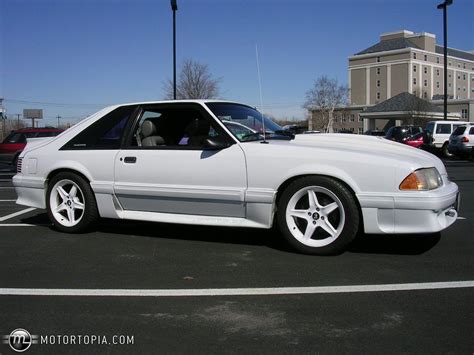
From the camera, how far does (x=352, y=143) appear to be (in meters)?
5.09

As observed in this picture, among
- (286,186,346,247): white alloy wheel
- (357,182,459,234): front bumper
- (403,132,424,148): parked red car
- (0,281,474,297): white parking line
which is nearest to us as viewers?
(0,281,474,297): white parking line

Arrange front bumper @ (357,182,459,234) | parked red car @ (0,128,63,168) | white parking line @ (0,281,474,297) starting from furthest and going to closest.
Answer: parked red car @ (0,128,63,168) → front bumper @ (357,182,459,234) → white parking line @ (0,281,474,297)

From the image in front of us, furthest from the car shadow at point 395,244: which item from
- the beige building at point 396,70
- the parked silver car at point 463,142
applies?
the beige building at point 396,70

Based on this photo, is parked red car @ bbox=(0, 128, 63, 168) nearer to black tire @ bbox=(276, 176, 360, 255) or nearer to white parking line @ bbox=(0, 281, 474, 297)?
black tire @ bbox=(276, 176, 360, 255)

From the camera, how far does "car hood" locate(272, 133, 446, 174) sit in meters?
4.58

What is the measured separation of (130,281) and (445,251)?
117 inches

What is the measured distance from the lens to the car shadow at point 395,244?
4941 mm

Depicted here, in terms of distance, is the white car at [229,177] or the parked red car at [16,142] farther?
the parked red car at [16,142]

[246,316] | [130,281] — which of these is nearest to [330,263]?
[246,316]

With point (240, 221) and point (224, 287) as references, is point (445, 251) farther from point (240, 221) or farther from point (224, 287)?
point (224, 287)

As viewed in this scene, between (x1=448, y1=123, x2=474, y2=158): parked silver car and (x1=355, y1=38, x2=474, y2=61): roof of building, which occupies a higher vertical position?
(x1=355, y1=38, x2=474, y2=61): roof of building

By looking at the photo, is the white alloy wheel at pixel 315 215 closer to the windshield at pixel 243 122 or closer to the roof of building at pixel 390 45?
the windshield at pixel 243 122

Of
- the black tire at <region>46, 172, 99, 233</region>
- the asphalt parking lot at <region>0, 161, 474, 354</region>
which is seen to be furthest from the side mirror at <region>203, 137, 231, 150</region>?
the black tire at <region>46, 172, 99, 233</region>

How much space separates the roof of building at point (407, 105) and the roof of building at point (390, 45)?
1257 inches
